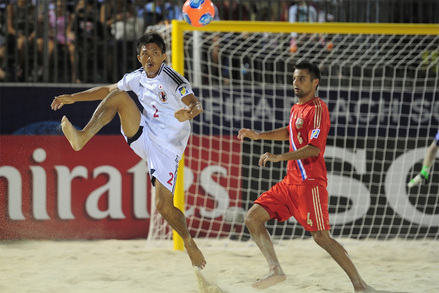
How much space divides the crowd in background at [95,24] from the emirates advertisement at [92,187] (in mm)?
920

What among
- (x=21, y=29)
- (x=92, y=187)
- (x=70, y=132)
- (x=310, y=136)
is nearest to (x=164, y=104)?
(x=70, y=132)

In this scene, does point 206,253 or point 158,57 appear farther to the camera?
point 206,253

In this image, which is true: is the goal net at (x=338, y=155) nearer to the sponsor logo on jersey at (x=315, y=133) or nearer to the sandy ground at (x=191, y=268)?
the sandy ground at (x=191, y=268)

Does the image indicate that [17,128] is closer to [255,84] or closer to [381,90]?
[255,84]

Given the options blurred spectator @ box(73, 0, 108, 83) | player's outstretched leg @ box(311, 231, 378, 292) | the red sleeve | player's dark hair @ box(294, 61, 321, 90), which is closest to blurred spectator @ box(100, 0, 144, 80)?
blurred spectator @ box(73, 0, 108, 83)

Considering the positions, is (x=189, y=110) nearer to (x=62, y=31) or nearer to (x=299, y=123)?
(x=299, y=123)

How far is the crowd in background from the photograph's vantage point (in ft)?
29.1

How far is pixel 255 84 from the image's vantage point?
9289 millimetres

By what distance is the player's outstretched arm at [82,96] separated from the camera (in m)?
5.57

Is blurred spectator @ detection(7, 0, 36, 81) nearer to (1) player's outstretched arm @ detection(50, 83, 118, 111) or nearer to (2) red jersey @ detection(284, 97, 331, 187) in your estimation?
(1) player's outstretched arm @ detection(50, 83, 118, 111)

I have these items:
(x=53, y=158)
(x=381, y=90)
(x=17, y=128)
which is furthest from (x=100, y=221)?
(x=381, y=90)

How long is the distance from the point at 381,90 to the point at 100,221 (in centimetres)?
395

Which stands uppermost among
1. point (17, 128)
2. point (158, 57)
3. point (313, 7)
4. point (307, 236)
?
point (313, 7)

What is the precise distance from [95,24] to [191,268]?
370 centimetres
